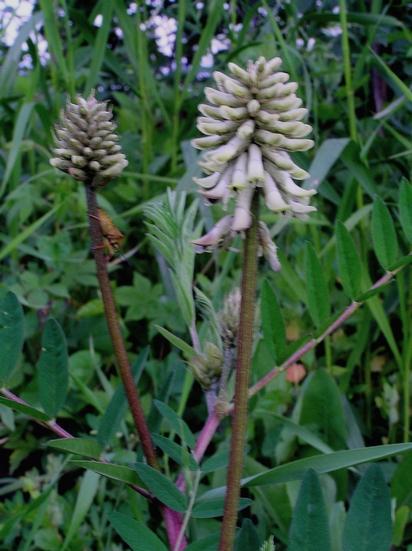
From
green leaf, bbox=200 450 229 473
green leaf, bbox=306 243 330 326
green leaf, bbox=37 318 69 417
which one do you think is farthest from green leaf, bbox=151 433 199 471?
green leaf, bbox=306 243 330 326

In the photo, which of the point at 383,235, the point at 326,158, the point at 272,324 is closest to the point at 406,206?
the point at 383,235

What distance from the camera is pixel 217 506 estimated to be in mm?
786

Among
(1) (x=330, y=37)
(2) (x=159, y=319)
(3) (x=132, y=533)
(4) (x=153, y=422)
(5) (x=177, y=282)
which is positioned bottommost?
(3) (x=132, y=533)

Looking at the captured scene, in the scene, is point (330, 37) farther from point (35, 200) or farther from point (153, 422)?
point (153, 422)

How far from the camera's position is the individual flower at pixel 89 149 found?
69 centimetres

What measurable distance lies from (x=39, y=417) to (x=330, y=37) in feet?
8.92

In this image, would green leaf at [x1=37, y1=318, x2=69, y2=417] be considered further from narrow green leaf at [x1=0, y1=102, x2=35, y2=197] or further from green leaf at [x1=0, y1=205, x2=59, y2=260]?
narrow green leaf at [x1=0, y1=102, x2=35, y2=197]

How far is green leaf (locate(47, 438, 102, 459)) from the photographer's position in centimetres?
68

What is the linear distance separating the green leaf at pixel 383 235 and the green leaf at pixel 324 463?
12.7 inches

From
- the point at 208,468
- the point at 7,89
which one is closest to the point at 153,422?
the point at 208,468

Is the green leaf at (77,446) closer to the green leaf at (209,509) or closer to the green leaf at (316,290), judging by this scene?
the green leaf at (209,509)

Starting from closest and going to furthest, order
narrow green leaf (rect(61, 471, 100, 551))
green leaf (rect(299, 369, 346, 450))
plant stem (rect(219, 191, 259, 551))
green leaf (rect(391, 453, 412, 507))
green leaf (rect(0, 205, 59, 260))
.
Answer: plant stem (rect(219, 191, 259, 551)) → narrow green leaf (rect(61, 471, 100, 551)) → green leaf (rect(391, 453, 412, 507)) → green leaf (rect(299, 369, 346, 450)) → green leaf (rect(0, 205, 59, 260))

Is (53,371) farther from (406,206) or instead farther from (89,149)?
(406,206)

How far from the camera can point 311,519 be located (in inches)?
24.7
